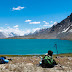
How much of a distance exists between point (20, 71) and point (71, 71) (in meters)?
2.82

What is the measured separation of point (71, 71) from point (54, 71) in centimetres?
94

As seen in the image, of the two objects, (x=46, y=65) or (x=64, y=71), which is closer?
(x=64, y=71)

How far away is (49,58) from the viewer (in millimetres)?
8391

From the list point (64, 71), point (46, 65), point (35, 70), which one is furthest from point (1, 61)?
point (64, 71)

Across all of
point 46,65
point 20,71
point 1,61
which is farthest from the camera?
point 1,61

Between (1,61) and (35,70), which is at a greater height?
(35,70)

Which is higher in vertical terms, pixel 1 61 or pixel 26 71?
pixel 26 71

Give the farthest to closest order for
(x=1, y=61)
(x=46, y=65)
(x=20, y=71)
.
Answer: (x=1, y=61) → (x=46, y=65) → (x=20, y=71)

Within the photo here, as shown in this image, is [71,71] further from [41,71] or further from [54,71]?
[41,71]

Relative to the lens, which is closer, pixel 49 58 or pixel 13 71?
pixel 13 71

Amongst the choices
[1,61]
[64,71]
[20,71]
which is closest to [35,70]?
[20,71]

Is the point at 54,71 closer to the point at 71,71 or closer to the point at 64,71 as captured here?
the point at 64,71

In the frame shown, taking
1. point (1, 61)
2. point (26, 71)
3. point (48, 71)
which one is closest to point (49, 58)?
point (48, 71)

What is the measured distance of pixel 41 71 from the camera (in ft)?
20.9
